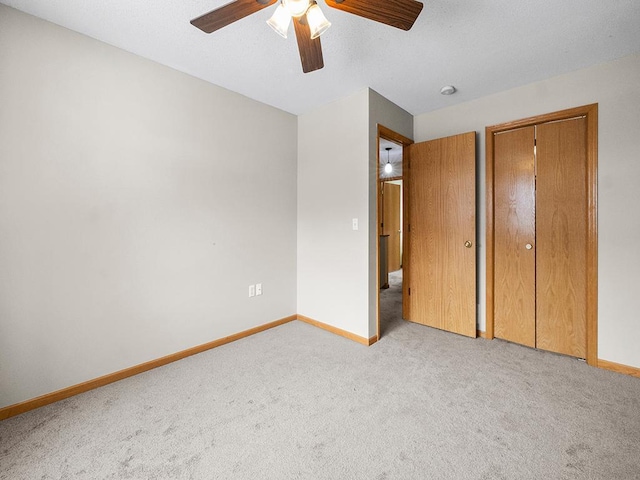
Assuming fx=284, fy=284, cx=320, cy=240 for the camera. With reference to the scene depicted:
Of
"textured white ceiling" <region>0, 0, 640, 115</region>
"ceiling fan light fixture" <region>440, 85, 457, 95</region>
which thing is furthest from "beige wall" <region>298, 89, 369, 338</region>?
"ceiling fan light fixture" <region>440, 85, 457, 95</region>

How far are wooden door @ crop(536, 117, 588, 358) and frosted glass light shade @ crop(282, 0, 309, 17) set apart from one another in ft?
8.04

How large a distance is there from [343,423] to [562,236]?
244 centimetres

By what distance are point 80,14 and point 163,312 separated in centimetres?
212

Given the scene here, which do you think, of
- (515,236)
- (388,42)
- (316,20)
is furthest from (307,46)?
(515,236)

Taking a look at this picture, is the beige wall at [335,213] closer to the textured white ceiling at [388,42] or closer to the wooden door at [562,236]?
the textured white ceiling at [388,42]

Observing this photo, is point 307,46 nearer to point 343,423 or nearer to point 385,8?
point 385,8

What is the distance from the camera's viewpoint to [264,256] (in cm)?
312

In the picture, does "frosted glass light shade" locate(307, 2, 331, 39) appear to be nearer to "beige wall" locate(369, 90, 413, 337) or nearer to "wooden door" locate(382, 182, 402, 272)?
"beige wall" locate(369, 90, 413, 337)

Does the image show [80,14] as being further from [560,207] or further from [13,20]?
[560,207]

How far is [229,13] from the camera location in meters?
1.34

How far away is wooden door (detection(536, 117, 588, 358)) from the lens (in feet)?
7.95

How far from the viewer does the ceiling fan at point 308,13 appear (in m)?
1.28

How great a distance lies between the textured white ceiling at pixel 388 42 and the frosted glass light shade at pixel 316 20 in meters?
0.49

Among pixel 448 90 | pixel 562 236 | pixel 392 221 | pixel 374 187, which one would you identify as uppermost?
pixel 448 90
